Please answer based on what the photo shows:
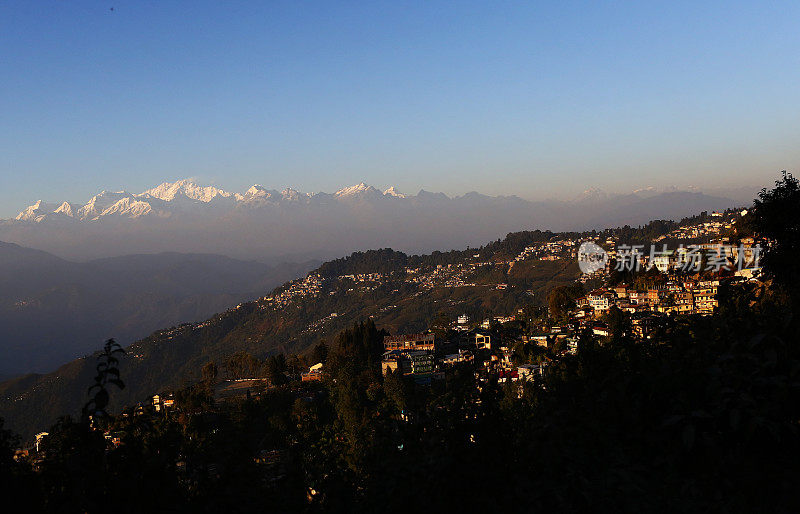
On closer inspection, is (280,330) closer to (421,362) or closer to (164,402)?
(164,402)

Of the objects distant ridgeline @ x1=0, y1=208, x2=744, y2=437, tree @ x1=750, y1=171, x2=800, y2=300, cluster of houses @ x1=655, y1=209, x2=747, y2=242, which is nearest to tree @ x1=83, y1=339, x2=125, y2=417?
tree @ x1=750, y1=171, x2=800, y2=300

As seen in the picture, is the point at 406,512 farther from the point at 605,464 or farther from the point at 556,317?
the point at 556,317

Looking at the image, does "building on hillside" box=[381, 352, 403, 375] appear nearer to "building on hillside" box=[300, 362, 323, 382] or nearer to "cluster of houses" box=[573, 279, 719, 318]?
"building on hillside" box=[300, 362, 323, 382]

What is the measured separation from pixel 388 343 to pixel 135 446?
62.1 m

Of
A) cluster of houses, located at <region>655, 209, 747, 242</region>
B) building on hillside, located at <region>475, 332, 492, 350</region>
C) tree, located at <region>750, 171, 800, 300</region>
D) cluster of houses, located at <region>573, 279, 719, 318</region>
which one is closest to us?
tree, located at <region>750, 171, 800, 300</region>

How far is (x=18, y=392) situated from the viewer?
138m

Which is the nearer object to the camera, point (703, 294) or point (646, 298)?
point (703, 294)

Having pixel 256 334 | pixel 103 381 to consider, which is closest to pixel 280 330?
pixel 256 334

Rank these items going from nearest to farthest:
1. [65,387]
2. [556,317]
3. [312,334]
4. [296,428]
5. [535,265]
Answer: [296,428]
[556,317]
[65,387]
[312,334]
[535,265]

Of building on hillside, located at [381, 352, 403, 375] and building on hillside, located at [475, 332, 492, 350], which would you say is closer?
building on hillside, located at [381, 352, 403, 375]

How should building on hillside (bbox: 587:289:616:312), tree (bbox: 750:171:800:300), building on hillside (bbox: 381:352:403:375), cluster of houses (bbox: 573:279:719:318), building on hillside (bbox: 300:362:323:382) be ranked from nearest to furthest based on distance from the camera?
tree (bbox: 750:171:800:300)
cluster of houses (bbox: 573:279:719:318)
building on hillside (bbox: 381:352:403:375)
building on hillside (bbox: 300:362:323:382)
building on hillside (bbox: 587:289:616:312)

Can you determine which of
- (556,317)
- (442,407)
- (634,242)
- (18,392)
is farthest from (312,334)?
(442,407)

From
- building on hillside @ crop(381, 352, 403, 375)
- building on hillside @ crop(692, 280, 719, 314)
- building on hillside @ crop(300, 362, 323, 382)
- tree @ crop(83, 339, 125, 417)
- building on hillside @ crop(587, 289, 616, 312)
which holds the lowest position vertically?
building on hillside @ crop(300, 362, 323, 382)

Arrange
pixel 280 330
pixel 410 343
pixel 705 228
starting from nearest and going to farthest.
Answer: pixel 410 343, pixel 705 228, pixel 280 330
